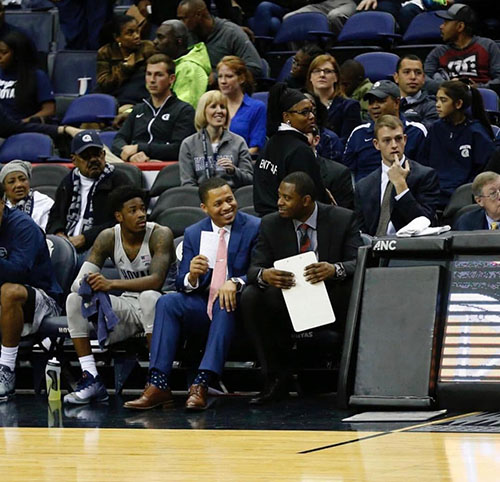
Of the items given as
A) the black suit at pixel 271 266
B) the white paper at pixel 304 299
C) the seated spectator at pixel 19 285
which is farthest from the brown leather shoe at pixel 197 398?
the seated spectator at pixel 19 285

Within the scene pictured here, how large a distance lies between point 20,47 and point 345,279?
5.59 meters

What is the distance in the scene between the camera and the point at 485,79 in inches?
440

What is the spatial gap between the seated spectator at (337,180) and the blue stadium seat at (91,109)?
351 centimetres

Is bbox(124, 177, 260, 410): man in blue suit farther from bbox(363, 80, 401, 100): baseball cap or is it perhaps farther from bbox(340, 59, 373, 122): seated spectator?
bbox(340, 59, 373, 122): seated spectator

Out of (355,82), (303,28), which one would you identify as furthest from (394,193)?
(303,28)

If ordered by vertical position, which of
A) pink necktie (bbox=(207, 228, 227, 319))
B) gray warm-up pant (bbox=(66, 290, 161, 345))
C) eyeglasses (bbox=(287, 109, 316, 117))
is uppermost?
eyeglasses (bbox=(287, 109, 316, 117))

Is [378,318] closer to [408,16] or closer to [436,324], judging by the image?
[436,324]

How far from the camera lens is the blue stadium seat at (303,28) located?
12711 mm

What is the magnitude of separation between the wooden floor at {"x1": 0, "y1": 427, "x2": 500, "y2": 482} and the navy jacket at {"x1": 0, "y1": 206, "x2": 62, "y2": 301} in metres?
2.03

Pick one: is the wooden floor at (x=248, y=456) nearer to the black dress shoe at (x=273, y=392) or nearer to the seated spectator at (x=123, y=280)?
the black dress shoe at (x=273, y=392)

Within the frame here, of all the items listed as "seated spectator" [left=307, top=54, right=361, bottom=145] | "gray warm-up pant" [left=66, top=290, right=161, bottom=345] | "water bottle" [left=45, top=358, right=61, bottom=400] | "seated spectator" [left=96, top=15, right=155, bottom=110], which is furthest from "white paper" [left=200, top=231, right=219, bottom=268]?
"seated spectator" [left=96, top=15, right=155, bottom=110]

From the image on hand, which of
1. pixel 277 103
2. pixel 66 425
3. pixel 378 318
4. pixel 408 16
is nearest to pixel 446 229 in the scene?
pixel 378 318

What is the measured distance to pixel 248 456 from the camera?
564cm

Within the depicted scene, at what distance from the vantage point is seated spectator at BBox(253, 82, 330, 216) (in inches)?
329
